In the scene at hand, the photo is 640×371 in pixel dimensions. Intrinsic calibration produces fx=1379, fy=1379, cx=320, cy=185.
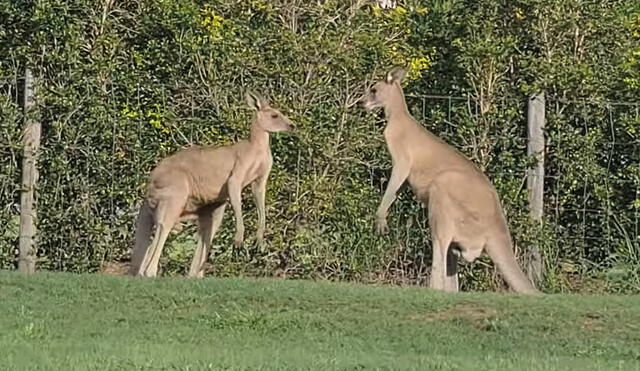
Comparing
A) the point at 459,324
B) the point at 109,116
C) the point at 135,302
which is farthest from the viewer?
the point at 109,116

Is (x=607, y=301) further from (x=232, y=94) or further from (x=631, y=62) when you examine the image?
(x=232, y=94)

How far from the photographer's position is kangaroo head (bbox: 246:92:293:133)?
41.9ft

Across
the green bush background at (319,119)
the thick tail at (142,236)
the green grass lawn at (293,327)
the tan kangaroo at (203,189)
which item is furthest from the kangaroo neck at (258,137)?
the green grass lawn at (293,327)

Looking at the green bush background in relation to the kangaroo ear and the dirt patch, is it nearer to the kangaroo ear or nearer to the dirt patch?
the kangaroo ear

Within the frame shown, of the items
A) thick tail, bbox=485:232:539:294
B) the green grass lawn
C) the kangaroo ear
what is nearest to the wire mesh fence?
A: the kangaroo ear

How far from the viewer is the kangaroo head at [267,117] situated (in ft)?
41.9

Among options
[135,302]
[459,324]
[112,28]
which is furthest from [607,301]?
[112,28]

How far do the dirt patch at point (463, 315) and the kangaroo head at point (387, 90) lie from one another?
305cm

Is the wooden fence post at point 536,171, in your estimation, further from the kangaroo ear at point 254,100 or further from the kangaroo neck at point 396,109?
the kangaroo ear at point 254,100

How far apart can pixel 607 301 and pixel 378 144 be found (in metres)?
3.95

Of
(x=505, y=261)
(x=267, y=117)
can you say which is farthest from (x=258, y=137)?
(x=505, y=261)

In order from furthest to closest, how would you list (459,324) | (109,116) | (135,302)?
(109,116), (135,302), (459,324)

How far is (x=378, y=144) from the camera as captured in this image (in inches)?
540

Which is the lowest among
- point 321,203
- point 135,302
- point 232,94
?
point 135,302
